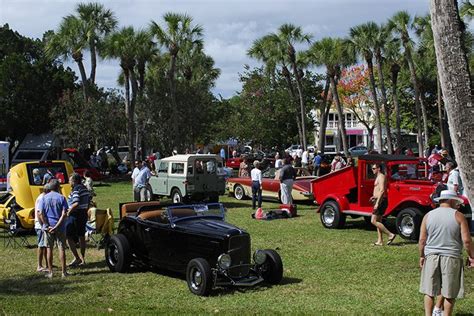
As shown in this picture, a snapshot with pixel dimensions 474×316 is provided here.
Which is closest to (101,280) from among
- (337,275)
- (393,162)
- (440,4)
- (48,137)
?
(337,275)

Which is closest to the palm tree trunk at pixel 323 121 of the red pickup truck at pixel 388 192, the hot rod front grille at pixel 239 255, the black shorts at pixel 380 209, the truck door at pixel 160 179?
the truck door at pixel 160 179

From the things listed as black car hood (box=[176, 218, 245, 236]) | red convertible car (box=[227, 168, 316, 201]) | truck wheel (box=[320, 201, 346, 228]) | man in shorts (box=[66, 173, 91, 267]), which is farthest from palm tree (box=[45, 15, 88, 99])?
black car hood (box=[176, 218, 245, 236])

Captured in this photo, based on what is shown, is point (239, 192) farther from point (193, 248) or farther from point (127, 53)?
point (127, 53)

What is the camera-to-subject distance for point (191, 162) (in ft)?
71.5

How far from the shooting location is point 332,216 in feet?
53.4

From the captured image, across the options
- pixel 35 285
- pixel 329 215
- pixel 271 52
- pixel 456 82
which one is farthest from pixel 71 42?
pixel 456 82

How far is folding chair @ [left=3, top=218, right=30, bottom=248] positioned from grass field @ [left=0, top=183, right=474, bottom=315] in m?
0.63

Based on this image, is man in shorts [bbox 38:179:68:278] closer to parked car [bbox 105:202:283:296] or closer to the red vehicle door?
parked car [bbox 105:202:283:296]

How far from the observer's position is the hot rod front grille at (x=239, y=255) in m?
9.65

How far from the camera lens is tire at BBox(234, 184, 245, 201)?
2378 centimetres

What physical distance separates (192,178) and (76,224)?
1007 cm

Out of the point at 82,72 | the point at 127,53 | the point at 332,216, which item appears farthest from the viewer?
the point at 82,72

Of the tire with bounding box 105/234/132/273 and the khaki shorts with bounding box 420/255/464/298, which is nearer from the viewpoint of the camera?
the khaki shorts with bounding box 420/255/464/298

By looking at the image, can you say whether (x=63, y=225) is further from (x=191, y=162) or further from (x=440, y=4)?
(x=191, y=162)
